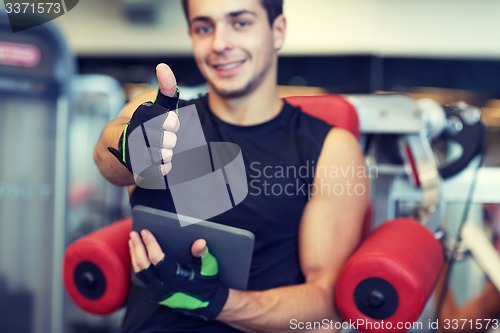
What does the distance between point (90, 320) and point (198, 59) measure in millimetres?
1821

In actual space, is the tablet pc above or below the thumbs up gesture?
below

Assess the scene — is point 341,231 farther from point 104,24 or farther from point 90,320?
point 104,24

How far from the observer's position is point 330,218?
82 centimetres

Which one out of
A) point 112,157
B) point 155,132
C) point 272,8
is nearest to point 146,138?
point 155,132

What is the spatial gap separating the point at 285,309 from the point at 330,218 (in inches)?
5.4

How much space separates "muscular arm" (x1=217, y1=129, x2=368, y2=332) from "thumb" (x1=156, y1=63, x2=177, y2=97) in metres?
0.36

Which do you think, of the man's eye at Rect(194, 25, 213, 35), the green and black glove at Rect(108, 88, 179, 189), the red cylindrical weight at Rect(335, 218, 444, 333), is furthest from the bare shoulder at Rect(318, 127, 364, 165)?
the green and black glove at Rect(108, 88, 179, 189)

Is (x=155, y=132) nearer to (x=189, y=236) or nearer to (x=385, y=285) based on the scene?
(x=189, y=236)

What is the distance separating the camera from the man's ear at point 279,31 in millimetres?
774

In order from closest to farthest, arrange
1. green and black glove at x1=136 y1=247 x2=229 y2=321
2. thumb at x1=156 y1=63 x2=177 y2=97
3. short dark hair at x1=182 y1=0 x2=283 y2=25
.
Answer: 1. thumb at x1=156 y1=63 x2=177 y2=97
2. green and black glove at x1=136 y1=247 x2=229 y2=321
3. short dark hair at x1=182 y1=0 x2=283 y2=25

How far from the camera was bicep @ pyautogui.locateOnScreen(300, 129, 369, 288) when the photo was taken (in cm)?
82

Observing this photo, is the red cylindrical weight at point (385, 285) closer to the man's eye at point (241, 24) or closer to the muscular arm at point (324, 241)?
the muscular arm at point (324, 241)

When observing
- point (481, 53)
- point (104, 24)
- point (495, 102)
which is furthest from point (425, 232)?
point (104, 24)

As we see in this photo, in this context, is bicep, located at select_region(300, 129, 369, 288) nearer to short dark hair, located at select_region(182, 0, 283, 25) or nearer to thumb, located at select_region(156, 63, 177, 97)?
short dark hair, located at select_region(182, 0, 283, 25)
